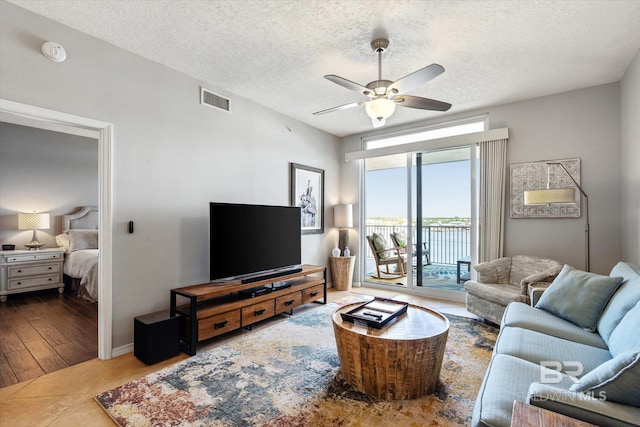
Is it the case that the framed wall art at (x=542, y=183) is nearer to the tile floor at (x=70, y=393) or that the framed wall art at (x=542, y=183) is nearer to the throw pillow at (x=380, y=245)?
the throw pillow at (x=380, y=245)

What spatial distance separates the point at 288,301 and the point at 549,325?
2571 mm

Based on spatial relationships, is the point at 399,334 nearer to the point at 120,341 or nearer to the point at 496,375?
the point at 496,375

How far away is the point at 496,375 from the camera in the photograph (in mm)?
1473

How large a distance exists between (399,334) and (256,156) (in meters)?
2.94

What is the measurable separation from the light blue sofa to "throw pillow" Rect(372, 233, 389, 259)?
2.74m

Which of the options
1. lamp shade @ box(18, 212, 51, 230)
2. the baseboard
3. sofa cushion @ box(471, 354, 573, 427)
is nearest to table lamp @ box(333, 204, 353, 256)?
the baseboard

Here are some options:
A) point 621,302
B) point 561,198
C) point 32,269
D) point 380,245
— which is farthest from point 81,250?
point 561,198

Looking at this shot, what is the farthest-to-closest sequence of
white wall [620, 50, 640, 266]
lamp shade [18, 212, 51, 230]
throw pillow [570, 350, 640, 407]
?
lamp shade [18, 212, 51, 230] → white wall [620, 50, 640, 266] → throw pillow [570, 350, 640, 407]

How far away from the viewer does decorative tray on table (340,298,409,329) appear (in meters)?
2.23

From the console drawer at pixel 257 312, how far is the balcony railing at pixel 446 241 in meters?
2.66

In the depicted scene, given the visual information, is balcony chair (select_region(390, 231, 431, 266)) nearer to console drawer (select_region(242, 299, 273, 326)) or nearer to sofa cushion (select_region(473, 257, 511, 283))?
sofa cushion (select_region(473, 257, 511, 283))

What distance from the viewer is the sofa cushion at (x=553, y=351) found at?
1610mm

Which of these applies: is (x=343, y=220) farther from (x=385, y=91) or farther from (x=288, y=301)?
(x=385, y=91)

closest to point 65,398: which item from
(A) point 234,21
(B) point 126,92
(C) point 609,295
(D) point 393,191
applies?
(B) point 126,92
